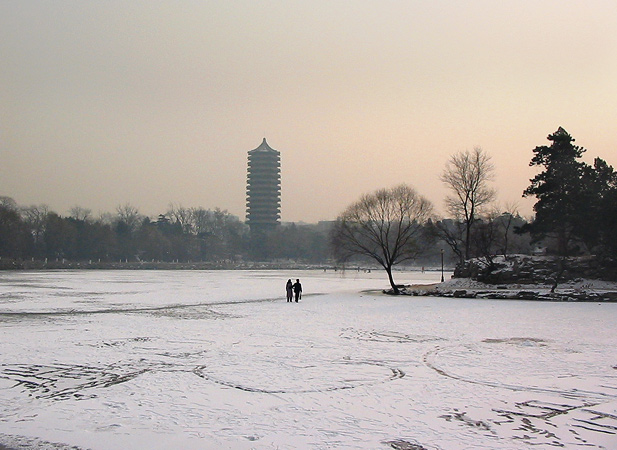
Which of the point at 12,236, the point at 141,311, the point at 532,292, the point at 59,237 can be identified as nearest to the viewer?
the point at 141,311

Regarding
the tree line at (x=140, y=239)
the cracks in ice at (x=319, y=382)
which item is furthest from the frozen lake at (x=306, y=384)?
the tree line at (x=140, y=239)

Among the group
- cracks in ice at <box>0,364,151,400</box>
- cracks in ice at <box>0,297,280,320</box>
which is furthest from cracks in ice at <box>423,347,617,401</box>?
cracks in ice at <box>0,297,280,320</box>

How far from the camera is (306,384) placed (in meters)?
12.0

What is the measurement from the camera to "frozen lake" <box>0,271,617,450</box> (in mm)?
8727

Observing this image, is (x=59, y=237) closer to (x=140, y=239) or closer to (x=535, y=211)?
(x=140, y=239)

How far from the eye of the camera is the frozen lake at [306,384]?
8.73m

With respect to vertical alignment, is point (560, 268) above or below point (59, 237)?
below

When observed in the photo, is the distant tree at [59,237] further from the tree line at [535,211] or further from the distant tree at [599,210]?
the distant tree at [599,210]

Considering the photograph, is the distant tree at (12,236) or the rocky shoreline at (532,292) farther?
the distant tree at (12,236)

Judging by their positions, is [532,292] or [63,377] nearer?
[63,377]

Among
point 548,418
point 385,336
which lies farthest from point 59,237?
point 548,418

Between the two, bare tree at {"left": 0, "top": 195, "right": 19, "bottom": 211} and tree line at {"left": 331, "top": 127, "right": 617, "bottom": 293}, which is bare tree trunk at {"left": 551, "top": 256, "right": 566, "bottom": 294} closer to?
tree line at {"left": 331, "top": 127, "right": 617, "bottom": 293}

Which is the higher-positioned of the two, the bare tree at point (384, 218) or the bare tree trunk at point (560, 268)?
the bare tree at point (384, 218)

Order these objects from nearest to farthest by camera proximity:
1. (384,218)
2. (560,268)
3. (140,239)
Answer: (560,268) < (384,218) < (140,239)
